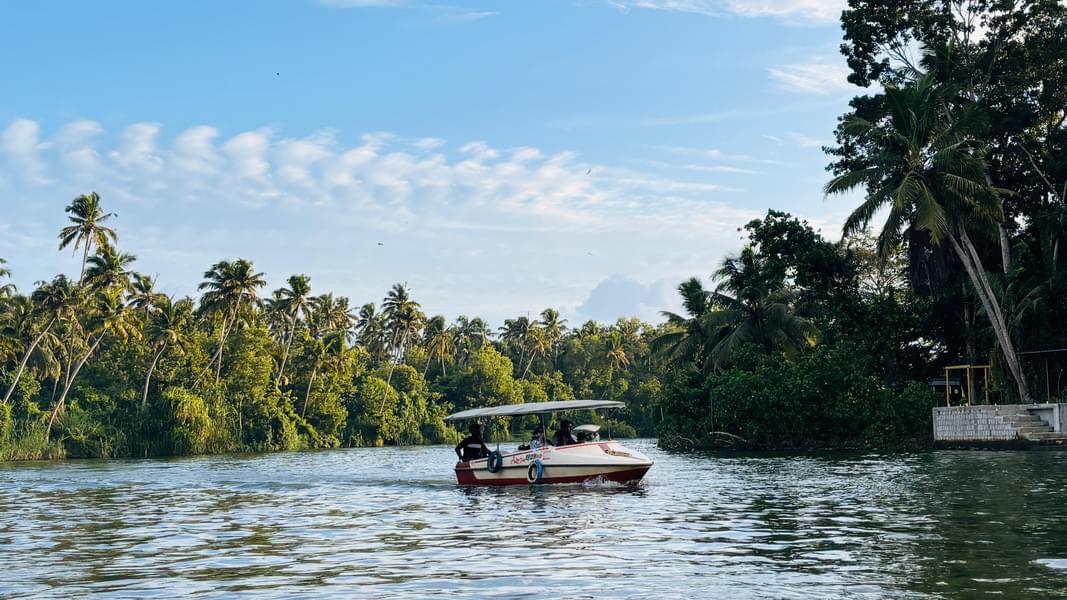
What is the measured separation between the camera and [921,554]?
575 inches

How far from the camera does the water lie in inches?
506

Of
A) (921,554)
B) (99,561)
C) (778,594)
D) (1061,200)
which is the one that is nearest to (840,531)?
(921,554)

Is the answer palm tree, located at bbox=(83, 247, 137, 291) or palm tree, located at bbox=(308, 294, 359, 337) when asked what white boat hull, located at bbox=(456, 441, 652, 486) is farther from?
palm tree, located at bbox=(308, 294, 359, 337)

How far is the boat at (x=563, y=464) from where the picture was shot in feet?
98.2

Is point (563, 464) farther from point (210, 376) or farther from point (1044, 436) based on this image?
point (210, 376)

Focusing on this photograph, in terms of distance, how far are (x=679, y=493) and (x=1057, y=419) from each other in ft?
83.3

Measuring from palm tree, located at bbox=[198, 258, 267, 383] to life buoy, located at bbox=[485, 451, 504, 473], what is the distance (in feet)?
200

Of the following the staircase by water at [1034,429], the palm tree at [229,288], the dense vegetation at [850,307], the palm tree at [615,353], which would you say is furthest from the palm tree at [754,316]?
the palm tree at [615,353]

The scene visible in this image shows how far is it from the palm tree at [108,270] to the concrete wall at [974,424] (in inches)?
2411

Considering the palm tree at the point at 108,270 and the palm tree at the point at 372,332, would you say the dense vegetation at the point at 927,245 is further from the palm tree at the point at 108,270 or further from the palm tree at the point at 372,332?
the palm tree at the point at 372,332

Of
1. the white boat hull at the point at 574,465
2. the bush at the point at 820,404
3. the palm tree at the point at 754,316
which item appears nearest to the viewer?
the white boat hull at the point at 574,465

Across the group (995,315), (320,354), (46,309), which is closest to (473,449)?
(995,315)

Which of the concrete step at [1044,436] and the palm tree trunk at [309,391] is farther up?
the palm tree trunk at [309,391]

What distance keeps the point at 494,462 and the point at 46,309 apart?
59205 mm
